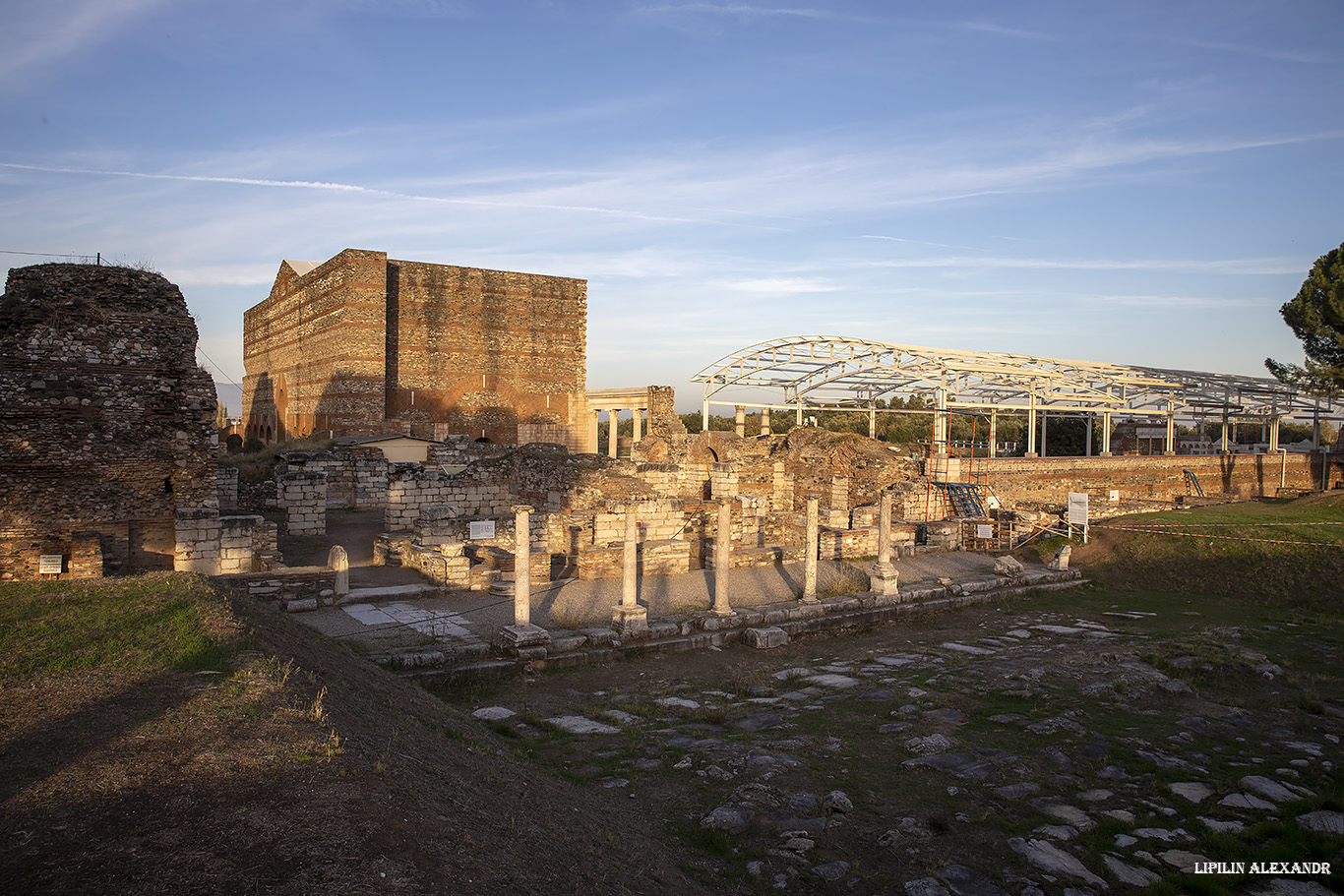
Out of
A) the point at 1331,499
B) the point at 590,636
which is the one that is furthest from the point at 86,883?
the point at 1331,499

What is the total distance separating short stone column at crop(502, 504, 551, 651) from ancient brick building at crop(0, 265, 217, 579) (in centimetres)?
674

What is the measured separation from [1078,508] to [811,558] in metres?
9.49

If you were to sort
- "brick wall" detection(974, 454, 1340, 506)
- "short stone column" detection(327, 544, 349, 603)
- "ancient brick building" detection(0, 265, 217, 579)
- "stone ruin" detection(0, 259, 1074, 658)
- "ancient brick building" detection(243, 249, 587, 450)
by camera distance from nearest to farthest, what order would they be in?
1. "short stone column" detection(327, 544, 349, 603)
2. "stone ruin" detection(0, 259, 1074, 658)
3. "ancient brick building" detection(0, 265, 217, 579)
4. "brick wall" detection(974, 454, 1340, 506)
5. "ancient brick building" detection(243, 249, 587, 450)

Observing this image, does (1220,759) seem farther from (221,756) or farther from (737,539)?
(737,539)

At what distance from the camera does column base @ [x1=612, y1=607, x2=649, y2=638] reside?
10586 millimetres

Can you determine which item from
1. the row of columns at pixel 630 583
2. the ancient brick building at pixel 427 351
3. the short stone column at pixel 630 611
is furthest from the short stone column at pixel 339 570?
the ancient brick building at pixel 427 351

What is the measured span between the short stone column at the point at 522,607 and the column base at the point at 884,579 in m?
6.33

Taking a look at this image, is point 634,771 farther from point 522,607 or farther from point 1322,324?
point 1322,324

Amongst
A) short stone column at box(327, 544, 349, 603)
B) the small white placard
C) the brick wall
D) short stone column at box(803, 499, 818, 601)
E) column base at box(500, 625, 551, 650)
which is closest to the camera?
column base at box(500, 625, 551, 650)

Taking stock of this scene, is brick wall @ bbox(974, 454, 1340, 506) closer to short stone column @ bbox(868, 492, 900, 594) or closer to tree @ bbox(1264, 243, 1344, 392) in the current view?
tree @ bbox(1264, 243, 1344, 392)

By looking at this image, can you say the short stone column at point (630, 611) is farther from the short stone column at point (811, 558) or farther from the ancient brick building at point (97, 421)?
the ancient brick building at point (97, 421)

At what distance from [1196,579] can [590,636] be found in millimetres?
13513

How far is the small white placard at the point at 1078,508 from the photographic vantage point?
1864cm

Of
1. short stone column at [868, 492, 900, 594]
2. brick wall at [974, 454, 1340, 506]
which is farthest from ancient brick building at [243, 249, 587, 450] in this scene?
short stone column at [868, 492, 900, 594]
